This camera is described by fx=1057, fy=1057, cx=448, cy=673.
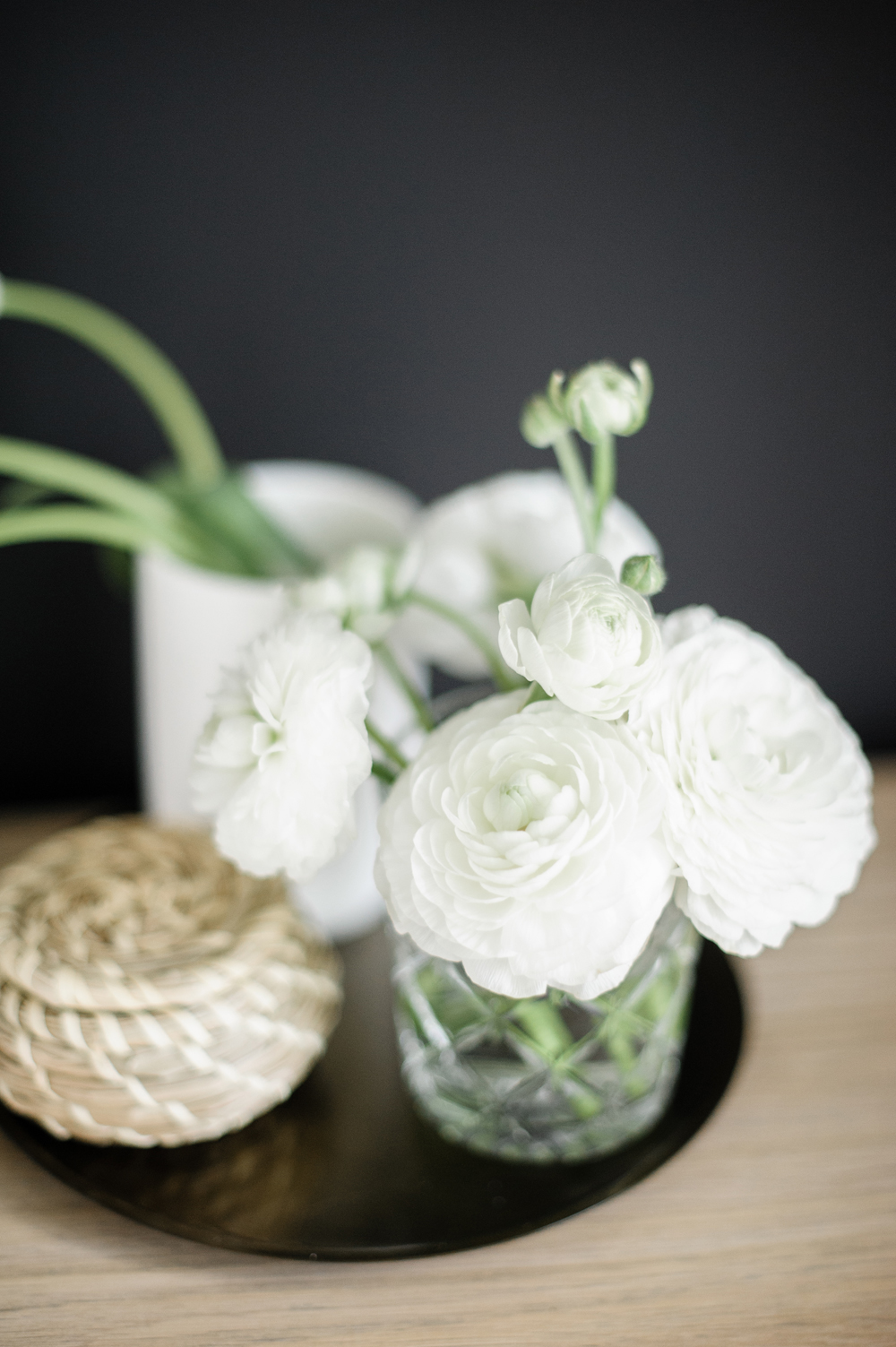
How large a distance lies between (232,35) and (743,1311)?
2.02ft

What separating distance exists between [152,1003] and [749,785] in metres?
0.23

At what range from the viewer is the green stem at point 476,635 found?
1.30 feet

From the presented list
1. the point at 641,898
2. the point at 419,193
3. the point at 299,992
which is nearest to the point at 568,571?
the point at 641,898

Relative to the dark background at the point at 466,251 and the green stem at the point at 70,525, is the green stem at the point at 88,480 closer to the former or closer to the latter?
the green stem at the point at 70,525

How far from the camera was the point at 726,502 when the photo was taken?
65 cm

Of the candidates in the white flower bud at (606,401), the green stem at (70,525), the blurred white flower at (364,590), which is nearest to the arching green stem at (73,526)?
the green stem at (70,525)

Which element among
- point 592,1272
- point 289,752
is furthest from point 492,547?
point 592,1272

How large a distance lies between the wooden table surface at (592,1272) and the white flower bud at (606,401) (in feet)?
0.96

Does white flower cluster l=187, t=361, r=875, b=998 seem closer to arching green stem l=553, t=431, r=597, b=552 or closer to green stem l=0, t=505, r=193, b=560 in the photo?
arching green stem l=553, t=431, r=597, b=552

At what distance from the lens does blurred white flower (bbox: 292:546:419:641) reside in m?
0.38

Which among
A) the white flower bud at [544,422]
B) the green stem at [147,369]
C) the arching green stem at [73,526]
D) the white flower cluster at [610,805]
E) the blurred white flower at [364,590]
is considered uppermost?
the green stem at [147,369]

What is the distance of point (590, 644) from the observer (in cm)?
28

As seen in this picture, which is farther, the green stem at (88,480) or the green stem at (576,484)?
the green stem at (88,480)

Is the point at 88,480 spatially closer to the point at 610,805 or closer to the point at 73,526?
the point at 73,526
